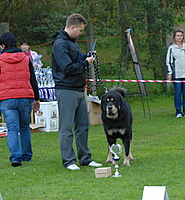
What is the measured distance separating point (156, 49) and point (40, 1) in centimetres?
474

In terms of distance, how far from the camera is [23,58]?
671 centimetres

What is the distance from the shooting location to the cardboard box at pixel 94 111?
37.7 ft

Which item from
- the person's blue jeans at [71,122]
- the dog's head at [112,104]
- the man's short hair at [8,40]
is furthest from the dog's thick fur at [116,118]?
the man's short hair at [8,40]

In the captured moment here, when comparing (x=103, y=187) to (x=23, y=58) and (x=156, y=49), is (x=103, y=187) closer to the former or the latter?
(x=23, y=58)

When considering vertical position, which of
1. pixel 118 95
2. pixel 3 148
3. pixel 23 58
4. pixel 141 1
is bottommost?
pixel 3 148

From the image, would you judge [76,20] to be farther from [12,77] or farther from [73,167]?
[73,167]

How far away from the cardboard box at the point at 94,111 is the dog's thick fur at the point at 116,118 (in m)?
5.03

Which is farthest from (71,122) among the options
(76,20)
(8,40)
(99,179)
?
(8,40)

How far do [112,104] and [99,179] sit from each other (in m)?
1.17

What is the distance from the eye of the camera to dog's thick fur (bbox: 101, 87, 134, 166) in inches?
245

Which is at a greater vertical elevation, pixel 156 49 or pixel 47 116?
pixel 156 49

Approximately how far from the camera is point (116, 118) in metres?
6.30

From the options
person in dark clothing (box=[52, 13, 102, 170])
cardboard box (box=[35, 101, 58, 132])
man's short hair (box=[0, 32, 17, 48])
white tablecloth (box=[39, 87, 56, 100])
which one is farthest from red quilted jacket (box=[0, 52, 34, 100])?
white tablecloth (box=[39, 87, 56, 100])

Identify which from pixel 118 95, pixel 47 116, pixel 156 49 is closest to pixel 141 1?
pixel 156 49
